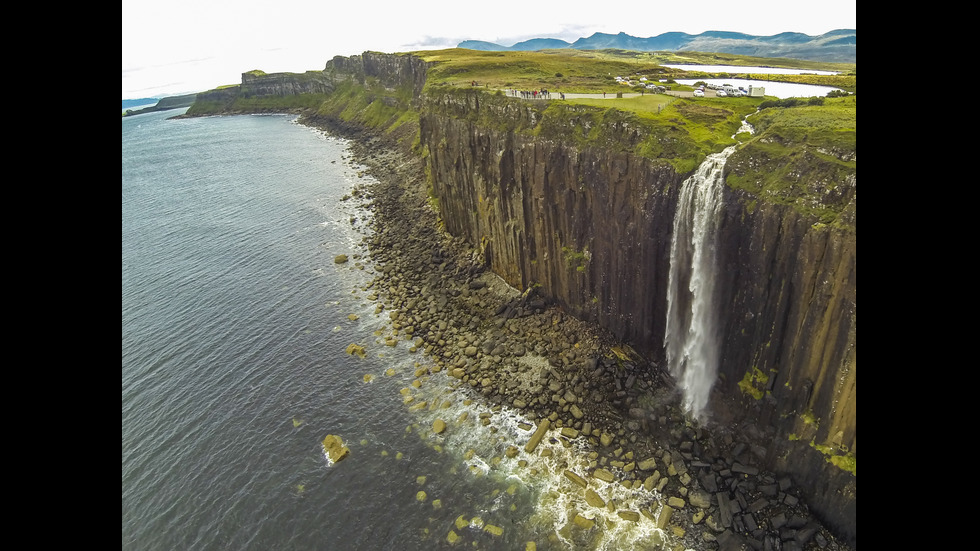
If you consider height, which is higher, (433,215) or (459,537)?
(433,215)

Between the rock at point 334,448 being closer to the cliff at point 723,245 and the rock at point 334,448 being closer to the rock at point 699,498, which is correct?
the cliff at point 723,245

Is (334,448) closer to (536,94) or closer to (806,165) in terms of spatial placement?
(806,165)

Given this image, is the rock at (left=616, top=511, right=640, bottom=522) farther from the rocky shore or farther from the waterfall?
the waterfall

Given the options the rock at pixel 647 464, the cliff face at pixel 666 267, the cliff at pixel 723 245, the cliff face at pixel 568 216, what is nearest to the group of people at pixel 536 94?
the cliff at pixel 723 245

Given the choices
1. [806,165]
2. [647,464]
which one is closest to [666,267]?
[806,165]

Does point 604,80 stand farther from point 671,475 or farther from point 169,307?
point 169,307
